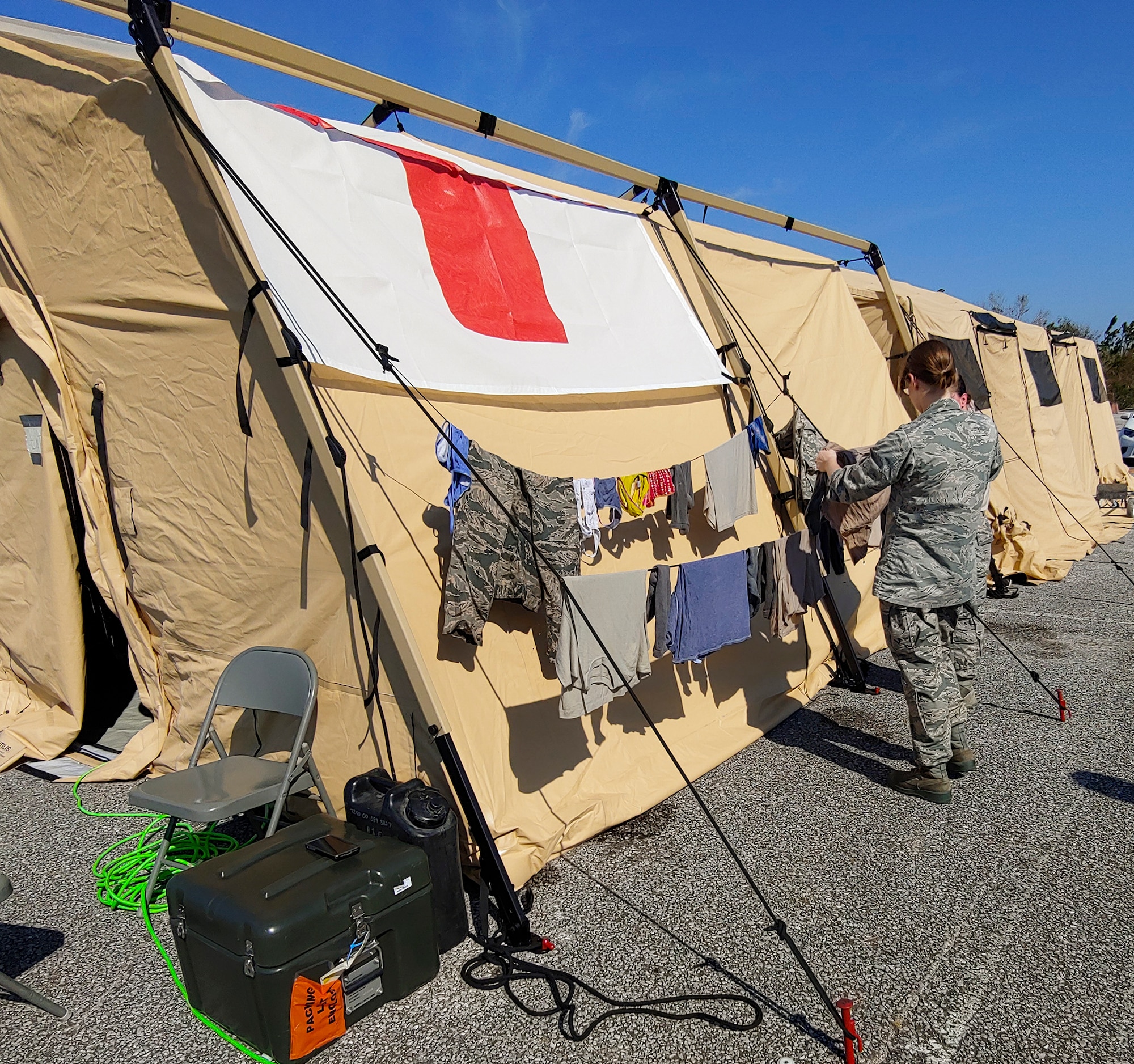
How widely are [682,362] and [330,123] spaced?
6.59 ft

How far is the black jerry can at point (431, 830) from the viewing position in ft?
8.43

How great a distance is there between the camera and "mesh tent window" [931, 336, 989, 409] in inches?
296

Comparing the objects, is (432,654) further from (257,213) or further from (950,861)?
(950,861)

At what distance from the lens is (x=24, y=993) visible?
234 centimetres

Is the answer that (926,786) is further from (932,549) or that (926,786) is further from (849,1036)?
(849,1036)

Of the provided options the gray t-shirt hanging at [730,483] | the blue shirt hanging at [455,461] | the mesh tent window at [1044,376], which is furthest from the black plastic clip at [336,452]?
the mesh tent window at [1044,376]

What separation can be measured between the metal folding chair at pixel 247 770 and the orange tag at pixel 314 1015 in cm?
64

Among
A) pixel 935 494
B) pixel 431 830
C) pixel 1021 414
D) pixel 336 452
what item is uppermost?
pixel 336 452

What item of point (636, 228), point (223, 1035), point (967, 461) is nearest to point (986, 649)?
point (967, 461)

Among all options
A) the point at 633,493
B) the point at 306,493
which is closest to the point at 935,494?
the point at 633,493

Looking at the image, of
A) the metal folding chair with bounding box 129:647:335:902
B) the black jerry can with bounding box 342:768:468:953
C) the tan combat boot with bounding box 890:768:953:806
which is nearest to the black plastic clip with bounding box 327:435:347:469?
the metal folding chair with bounding box 129:647:335:902

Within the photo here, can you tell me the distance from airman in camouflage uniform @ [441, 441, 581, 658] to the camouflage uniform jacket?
1.38 meters

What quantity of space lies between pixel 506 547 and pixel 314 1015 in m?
1.52

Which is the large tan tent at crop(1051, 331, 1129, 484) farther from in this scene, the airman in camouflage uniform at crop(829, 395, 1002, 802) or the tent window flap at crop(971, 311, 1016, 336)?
the airman in camouflage uniform at crop(829, 395, 1002, 802)
